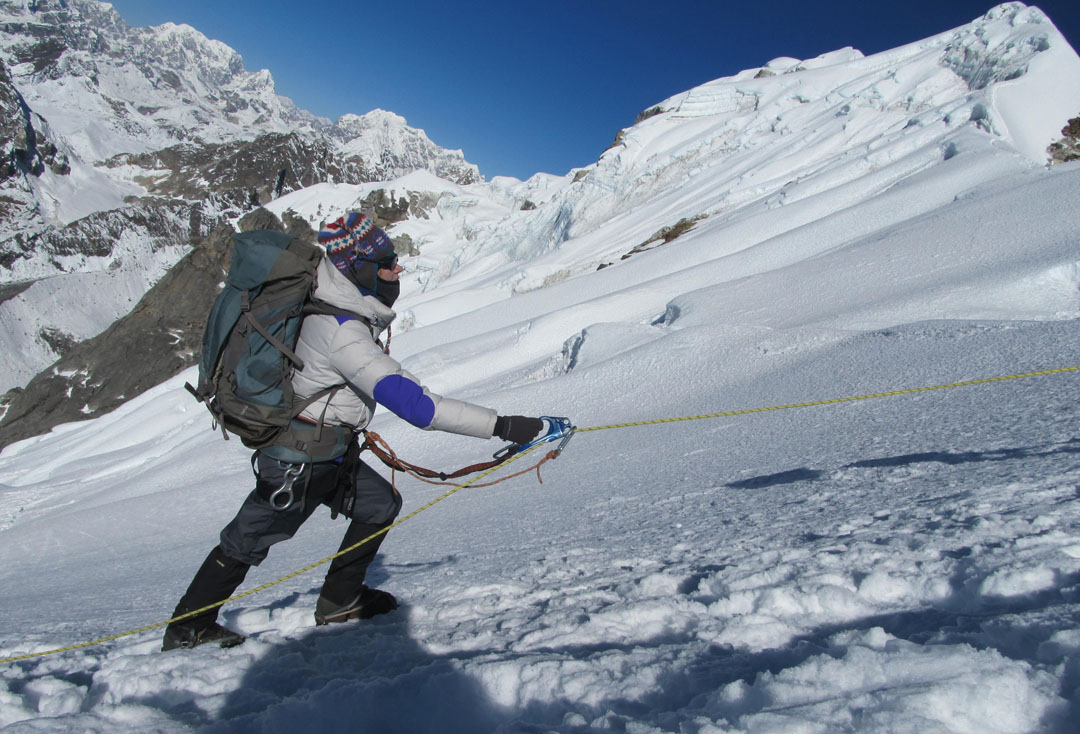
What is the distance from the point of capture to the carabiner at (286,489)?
91.0 inches

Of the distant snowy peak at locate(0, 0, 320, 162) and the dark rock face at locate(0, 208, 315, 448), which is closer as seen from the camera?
the dark rock face at locate(0, 208, 315, 448)

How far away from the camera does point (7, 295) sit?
59844 mm

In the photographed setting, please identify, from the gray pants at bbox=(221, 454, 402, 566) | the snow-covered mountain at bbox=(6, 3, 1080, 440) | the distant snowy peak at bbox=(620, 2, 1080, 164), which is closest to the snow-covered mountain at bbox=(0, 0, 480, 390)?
the snow-covered mountain at bbox=(6, 3, 1080, 440)

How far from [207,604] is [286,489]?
54 centimetres

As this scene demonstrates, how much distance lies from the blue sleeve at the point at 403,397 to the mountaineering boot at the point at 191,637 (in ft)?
3.51

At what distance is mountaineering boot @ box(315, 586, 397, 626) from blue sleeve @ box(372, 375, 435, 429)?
0.84 meters

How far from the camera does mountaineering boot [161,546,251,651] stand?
7.48 feet

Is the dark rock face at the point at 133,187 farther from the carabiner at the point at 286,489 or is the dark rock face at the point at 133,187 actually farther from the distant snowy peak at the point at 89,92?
the carabiner at the point at 286,489

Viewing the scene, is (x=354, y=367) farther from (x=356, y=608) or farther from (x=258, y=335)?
(x=356, y=608)

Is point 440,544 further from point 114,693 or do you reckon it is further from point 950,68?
point 950,68

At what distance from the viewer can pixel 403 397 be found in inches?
87.0

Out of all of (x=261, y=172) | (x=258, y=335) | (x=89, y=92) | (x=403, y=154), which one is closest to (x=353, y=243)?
(x=258, y=335)

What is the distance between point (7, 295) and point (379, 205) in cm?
3771

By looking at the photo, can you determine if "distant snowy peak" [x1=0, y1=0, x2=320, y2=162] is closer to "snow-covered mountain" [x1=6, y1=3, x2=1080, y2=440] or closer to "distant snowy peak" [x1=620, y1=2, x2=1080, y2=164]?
"snow-covered mountain" [x1=6, y1=3, x2=1080, y2=440]
